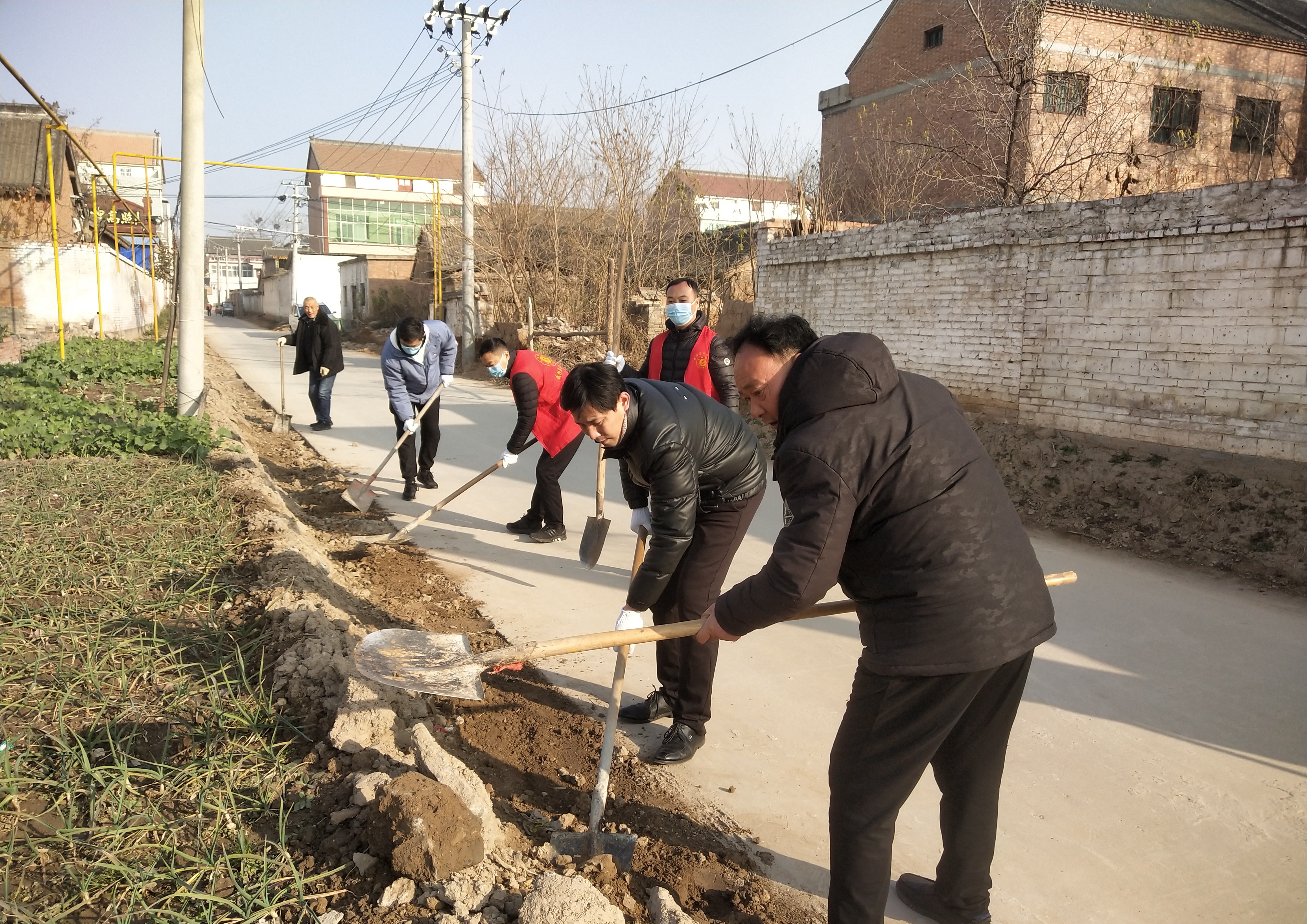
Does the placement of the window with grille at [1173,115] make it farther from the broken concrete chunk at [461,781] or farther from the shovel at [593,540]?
the broken concrete chunk at [461,781]

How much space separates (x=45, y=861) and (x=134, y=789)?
10.5 inches

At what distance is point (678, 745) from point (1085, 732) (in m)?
1.70

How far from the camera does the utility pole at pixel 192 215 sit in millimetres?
7570

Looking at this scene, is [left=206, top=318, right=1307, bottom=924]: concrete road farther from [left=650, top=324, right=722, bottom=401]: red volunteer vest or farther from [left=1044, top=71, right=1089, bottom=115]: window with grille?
[left=1044, top=71, right=1089, bottom=115]: window with grille

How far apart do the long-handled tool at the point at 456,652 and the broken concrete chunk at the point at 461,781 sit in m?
0.17

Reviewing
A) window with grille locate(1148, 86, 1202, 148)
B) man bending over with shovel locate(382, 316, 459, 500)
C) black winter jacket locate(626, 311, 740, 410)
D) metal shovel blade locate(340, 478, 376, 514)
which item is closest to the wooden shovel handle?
black winter jacket locate(626, 311, 740, 410)

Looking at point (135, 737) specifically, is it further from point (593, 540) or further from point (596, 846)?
point (593, 540)

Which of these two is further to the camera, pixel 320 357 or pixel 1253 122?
pixel 1253 122

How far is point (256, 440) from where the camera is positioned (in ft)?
31.8

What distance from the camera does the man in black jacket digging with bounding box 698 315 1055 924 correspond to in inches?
76.9

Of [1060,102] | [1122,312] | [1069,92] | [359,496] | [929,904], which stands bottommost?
[929,904]

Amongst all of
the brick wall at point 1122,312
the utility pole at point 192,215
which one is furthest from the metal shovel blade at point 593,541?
the brick wall at point 1122,312

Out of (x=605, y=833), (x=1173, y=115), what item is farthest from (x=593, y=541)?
(x=1173, y=115)

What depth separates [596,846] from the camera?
2588 mm
